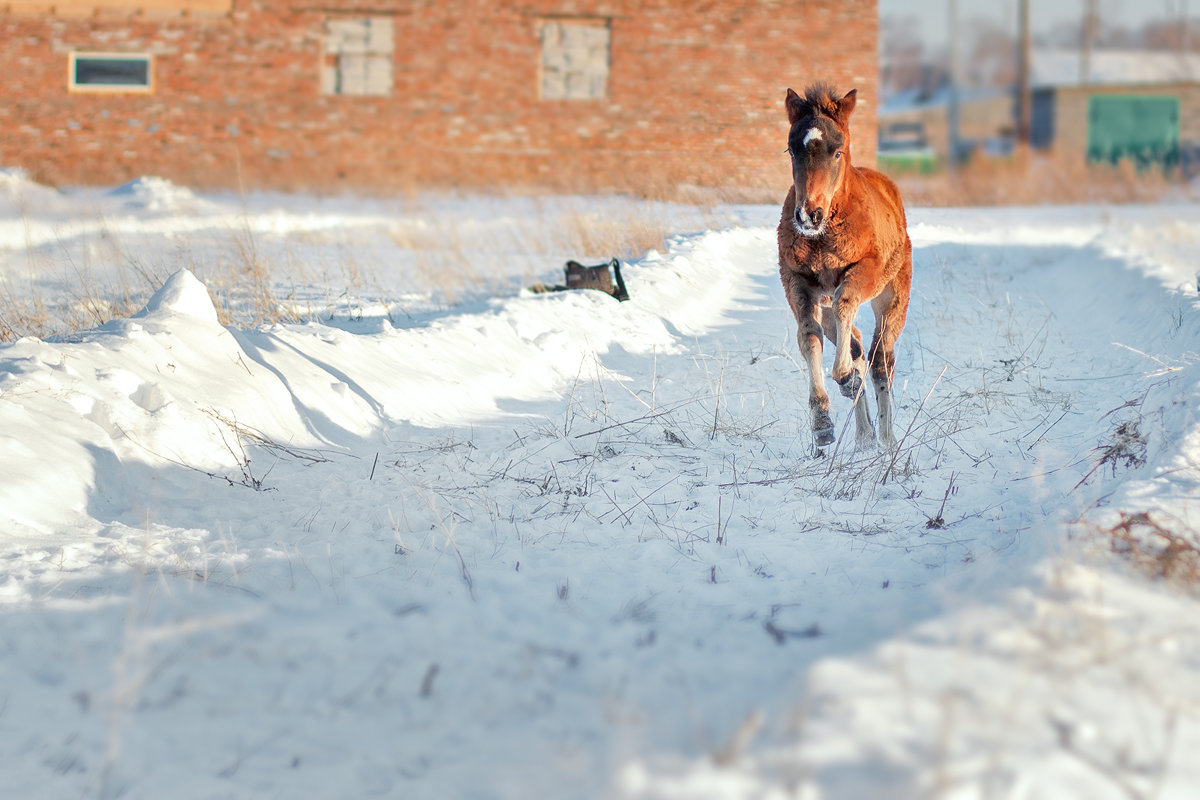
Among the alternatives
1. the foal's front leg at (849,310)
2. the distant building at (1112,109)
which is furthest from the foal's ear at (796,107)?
the distant building at (1112,109)

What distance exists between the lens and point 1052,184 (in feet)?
85.3

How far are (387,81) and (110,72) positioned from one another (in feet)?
21.8

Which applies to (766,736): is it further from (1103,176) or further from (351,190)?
(1103,176)

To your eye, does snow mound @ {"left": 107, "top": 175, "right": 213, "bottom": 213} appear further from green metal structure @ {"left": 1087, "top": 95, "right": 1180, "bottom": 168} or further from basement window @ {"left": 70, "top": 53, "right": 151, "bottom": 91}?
green metal structure @ {"left": 1087, "top": 95, "right": 1180, "bottom": 168}

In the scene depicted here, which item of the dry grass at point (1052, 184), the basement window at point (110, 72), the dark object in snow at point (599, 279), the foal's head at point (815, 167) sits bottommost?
the dark object in snow at point (599, 279)

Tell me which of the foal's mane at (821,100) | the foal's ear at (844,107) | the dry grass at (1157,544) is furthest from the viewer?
the foal's ear at (844,107)

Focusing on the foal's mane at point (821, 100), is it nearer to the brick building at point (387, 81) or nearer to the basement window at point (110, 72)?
the brick building at point (387, 81)

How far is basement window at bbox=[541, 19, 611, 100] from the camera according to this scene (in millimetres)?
22234

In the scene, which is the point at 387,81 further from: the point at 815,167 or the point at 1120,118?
the point at 1120,118

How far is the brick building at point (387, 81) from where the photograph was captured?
22.0 metres

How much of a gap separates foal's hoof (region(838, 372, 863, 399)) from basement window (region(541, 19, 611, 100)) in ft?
59.6

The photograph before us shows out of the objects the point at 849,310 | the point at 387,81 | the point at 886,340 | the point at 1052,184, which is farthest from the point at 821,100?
the point at 1052,184

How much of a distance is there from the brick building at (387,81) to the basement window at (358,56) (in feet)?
0.11

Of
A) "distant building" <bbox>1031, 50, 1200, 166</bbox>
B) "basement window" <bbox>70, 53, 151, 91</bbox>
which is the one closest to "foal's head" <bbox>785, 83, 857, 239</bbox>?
"basement window" <bbox>70, 53, 151, 91</bbox>
